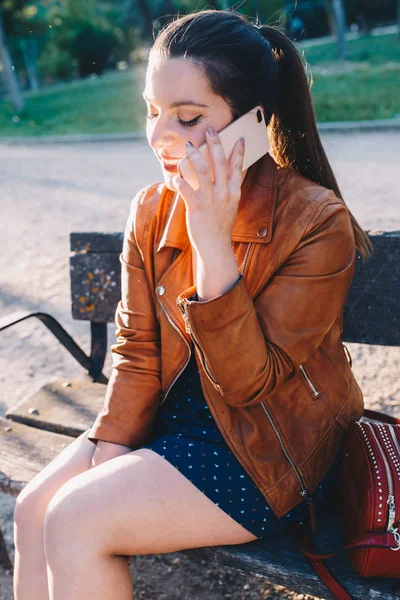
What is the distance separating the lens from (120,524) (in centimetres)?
189

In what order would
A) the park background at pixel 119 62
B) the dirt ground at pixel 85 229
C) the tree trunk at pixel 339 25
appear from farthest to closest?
the tree trunk at pixel 339 25, the park background at pixel 119 62, the dirt ground at pixel 85 229

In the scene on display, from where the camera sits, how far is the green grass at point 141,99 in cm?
1306

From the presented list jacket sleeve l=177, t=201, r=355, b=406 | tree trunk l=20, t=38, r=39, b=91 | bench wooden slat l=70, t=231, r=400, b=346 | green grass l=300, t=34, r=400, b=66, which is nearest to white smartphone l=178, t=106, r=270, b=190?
jacket sleeve l=177, t=201, r=355, b=406

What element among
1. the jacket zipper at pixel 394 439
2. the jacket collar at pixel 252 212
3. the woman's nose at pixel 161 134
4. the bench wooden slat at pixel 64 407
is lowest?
the bench wooden slat at pixel 64 407

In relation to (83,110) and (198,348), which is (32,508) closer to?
(198,348)

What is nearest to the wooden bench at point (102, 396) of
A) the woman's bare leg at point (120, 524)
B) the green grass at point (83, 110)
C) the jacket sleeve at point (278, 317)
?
the woman's bare leg at point (120, 524)

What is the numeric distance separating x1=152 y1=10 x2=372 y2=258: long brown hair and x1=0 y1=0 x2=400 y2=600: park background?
0.90 feet

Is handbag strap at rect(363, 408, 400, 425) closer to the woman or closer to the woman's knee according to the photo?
the woman

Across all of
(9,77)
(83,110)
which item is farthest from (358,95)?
Result: (9,77)

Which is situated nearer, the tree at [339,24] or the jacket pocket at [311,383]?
the jacket pocket at [311,383]

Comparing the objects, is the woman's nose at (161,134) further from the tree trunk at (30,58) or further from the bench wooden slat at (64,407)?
the tree trunk at (30,58)

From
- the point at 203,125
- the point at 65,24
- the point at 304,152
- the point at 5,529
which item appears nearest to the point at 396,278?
the point at 304,152

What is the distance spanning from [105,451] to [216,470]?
43 centimetres

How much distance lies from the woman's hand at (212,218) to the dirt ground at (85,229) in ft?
4.16
